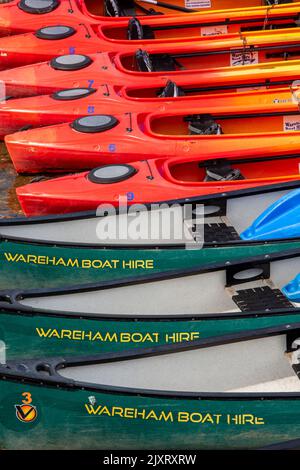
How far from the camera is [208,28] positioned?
10.0 meters

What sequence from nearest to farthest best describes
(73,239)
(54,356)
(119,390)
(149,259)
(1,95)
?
(119,390)
(54,356)
(149,259)
(73,239)
(1,95)

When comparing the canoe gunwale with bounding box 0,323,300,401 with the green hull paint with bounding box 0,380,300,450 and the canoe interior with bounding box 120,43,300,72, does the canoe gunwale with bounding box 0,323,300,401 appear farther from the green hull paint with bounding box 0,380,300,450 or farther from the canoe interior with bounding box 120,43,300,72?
the canoe interior with bounding box 120,43,300,72

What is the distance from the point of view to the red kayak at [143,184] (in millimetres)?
7836

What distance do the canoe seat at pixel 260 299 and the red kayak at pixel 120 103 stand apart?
7.08 feet

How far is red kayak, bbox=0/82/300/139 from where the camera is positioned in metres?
8.76

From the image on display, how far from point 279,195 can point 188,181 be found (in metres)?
0.82

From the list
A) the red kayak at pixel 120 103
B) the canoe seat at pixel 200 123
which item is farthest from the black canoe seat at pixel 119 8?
the canoe seat at pixel 200 123

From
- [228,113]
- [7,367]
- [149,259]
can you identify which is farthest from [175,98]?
[7,367]

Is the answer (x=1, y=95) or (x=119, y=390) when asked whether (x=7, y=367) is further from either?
(x=1, y=95)

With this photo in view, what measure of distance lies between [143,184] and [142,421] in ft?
7.72

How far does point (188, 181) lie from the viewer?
27.2 feet

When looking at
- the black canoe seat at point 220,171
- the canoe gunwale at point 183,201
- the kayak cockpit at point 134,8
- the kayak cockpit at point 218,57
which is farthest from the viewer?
the kayak cockpit at point 134,8

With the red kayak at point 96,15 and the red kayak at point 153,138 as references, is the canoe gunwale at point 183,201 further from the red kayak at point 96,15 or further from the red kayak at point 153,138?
the red kayak at point 96,15
